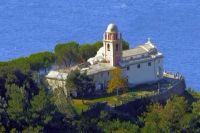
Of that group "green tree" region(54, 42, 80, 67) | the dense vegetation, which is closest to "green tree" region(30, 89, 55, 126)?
the dense vegetation

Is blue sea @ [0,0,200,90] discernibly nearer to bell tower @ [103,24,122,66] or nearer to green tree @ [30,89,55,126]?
bell tower @ [103,24,122,66]

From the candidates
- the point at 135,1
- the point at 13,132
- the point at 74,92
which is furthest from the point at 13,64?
the point at 135,1

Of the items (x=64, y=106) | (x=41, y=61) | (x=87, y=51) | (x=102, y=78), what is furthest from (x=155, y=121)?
(x=87, y=51)

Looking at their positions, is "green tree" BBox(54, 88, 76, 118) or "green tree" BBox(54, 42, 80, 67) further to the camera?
"green tree" BBox(54, 42, 80, 67)

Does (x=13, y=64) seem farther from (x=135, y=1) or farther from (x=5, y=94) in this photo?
(x=135, y=1)

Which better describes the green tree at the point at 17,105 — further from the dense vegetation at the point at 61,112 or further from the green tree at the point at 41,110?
the green tree at the point at 41,110

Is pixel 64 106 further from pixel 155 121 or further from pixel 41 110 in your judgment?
pixel 155 121

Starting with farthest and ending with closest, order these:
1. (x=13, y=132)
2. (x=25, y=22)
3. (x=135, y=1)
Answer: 1. (x=135, y=1)
2. (x=25, y=22)
3. (x=13, y=132)
